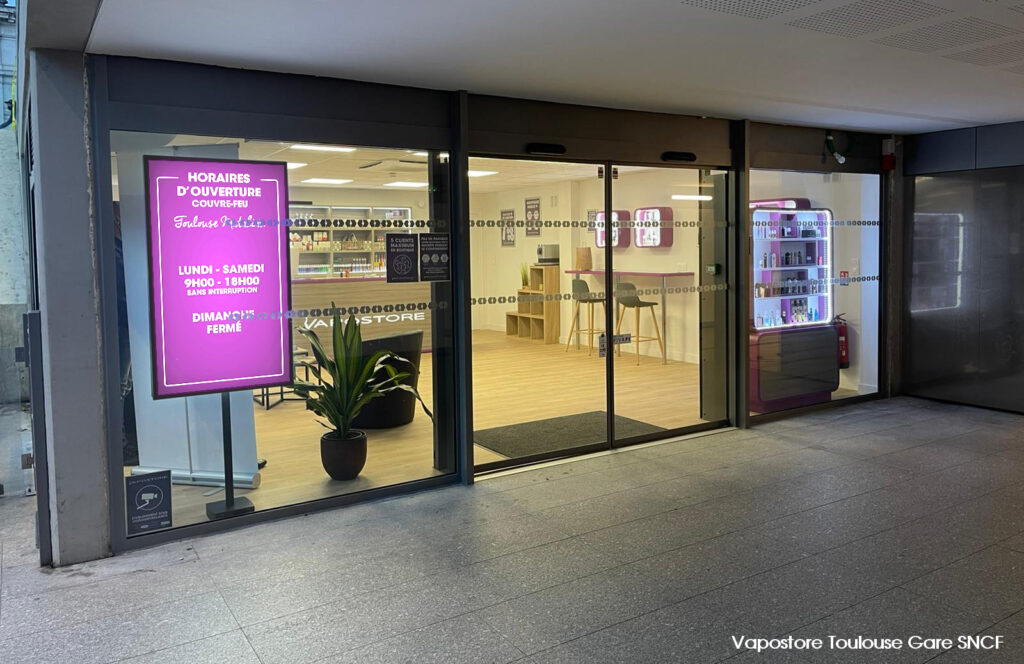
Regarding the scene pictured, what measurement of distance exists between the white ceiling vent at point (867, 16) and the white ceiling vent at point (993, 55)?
2.40ft

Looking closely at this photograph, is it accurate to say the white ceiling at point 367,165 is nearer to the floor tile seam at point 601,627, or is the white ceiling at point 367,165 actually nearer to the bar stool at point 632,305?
the bar stool at point 632,305

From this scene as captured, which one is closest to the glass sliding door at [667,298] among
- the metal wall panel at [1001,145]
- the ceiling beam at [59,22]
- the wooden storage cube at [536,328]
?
the wooden storage cube at [536,328]

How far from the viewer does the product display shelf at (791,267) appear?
6.20 meters

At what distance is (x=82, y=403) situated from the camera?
11.7 ft

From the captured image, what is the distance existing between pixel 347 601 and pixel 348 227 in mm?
1949

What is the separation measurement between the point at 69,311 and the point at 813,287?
17.8ft

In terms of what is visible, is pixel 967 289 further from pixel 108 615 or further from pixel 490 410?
pixel 108 615

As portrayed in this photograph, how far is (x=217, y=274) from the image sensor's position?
12.8ft

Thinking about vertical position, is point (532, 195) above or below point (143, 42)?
below

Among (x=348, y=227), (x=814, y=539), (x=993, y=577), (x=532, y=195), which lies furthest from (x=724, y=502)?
(x=348, y=227)

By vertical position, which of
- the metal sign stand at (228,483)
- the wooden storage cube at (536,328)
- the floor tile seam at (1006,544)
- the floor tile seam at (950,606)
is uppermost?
the wooden storage cube at (536,328)

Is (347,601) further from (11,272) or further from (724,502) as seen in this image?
(11,272)

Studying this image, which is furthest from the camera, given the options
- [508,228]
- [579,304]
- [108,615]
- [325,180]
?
→ [579,304]

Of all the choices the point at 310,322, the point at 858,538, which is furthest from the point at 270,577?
the point at 858,538
